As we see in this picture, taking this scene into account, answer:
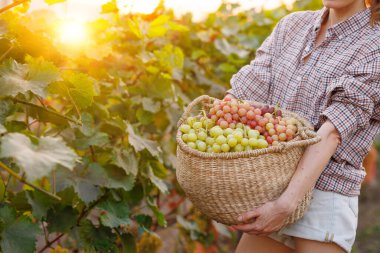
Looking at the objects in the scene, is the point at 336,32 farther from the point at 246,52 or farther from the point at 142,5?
the point at 246,52

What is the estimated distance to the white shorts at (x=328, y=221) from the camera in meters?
2.07

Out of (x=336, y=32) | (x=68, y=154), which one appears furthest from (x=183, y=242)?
(x=68, y=154)

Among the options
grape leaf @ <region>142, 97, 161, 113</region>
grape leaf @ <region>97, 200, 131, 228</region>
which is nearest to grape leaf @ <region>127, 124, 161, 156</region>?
grape leaf @ <region>97, 200, 131, 228</region>

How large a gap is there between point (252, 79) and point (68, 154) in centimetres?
105

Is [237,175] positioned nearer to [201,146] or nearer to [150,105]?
[201,146]

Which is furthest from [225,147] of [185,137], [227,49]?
[227,49]

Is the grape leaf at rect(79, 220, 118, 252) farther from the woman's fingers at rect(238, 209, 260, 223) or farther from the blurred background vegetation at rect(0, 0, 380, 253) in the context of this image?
the woman's fingers at rect(238, 209, 260, 223)

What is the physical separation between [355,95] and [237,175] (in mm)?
454

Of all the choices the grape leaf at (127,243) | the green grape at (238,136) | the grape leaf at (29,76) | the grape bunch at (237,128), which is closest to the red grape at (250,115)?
the grape bunch at (237,128)

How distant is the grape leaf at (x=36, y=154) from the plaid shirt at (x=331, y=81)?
929mm

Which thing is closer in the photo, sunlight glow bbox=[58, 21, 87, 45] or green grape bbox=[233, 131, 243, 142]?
green grape bbox=[233, 131, 243, 142]

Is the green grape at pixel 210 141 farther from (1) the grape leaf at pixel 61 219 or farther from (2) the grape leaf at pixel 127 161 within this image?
(1) the grape leaf at pixel 61 219

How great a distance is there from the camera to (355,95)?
1936 millimetres

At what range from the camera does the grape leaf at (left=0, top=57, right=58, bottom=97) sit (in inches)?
63.9
